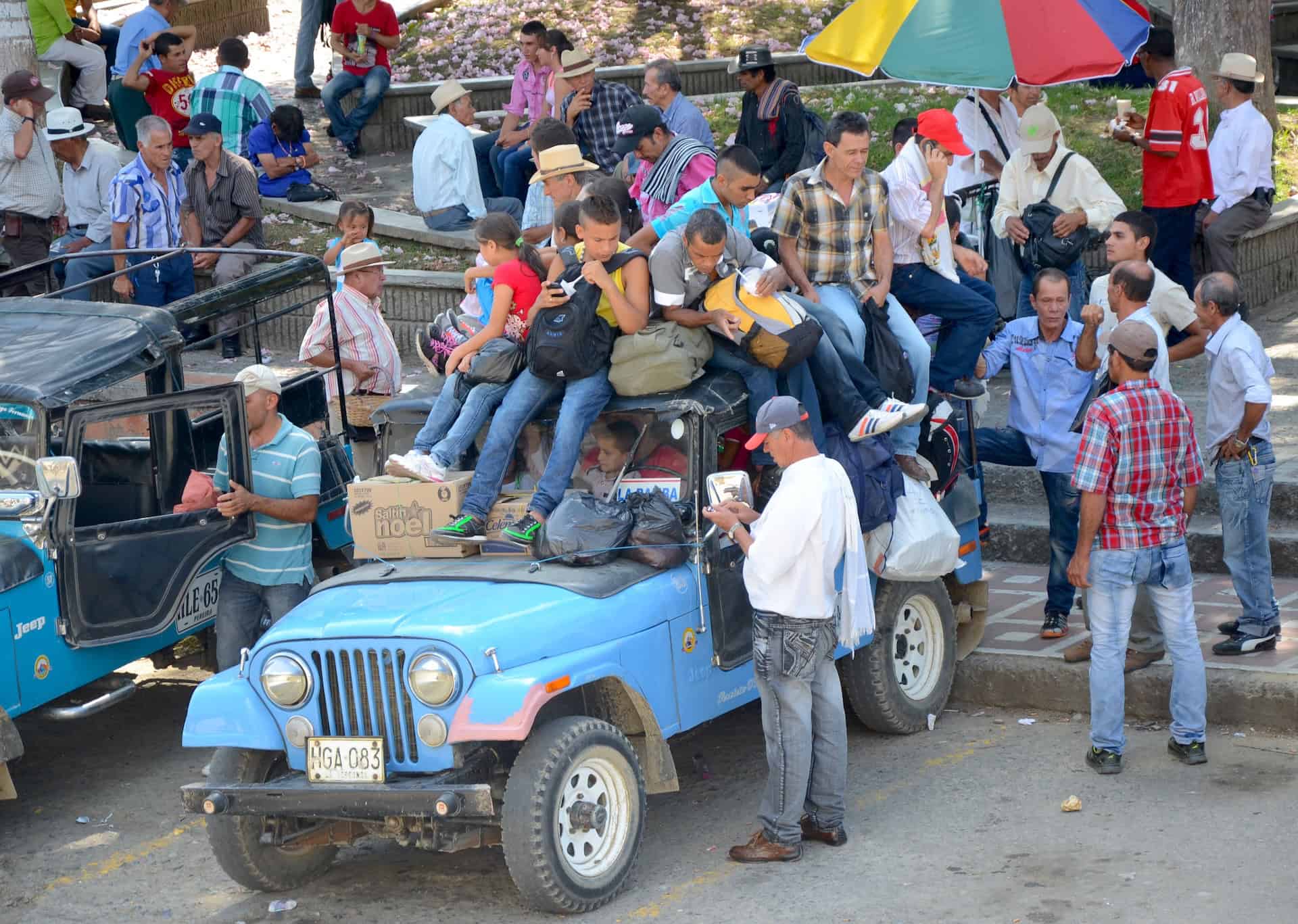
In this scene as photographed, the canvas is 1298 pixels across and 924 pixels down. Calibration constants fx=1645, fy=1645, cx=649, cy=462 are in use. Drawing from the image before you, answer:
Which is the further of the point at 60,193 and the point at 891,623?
Answer: the point at 60,193

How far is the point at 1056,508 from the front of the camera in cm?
834

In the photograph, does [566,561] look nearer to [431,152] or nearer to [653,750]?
[653,750]

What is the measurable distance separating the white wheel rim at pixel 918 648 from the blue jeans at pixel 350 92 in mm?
11413

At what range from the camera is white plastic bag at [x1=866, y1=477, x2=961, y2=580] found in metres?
7.40

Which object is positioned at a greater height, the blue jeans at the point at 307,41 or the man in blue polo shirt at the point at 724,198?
the blue jeans at the point at 307,41

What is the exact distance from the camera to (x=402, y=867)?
6664 mm

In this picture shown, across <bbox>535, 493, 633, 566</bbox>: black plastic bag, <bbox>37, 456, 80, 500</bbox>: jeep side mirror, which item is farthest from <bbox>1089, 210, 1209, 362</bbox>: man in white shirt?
<bbox>37, 456, 80, 500</bbox>: jeep side mirror

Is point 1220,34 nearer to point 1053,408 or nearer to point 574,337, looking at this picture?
point 1053,408

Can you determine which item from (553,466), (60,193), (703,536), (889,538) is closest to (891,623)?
(889,538)

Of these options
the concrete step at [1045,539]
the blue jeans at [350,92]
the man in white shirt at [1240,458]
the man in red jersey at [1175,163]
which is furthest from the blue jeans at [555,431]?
the blue jeans at [350,92]

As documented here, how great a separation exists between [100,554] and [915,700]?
379cm

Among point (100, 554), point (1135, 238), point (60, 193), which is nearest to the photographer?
Answer: point (100, 554)

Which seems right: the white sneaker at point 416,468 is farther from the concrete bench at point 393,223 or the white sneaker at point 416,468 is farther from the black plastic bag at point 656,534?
the concrete bench at point 393,223

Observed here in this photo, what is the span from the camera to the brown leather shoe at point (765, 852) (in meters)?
6.38
